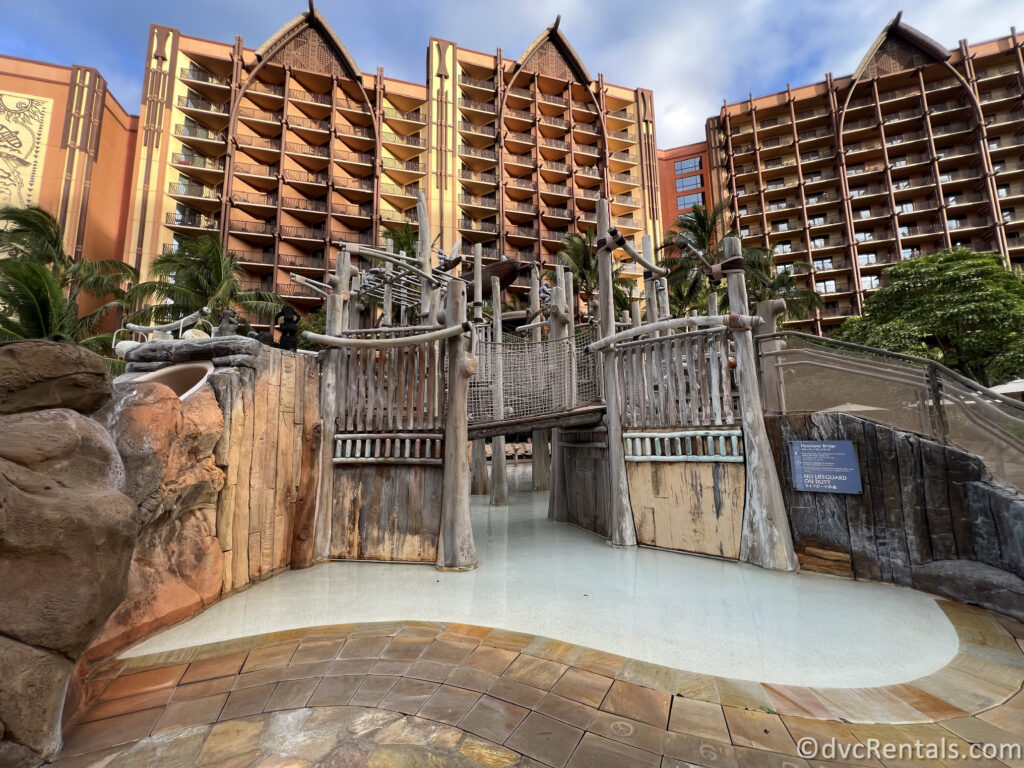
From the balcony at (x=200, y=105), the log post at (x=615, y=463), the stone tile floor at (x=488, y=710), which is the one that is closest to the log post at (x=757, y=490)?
the log post at (x=615, y=463)

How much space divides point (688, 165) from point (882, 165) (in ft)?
37.2

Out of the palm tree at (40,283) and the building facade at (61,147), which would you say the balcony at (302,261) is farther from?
the palm tree at (40,283)

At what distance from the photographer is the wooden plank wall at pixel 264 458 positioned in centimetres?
398

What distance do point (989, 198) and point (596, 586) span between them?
35847 millimetres

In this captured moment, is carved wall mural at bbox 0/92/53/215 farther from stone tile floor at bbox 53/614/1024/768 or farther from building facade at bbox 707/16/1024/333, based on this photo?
building facade at bbox 707/16/1024/333

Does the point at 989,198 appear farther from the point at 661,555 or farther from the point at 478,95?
the point at 661,555

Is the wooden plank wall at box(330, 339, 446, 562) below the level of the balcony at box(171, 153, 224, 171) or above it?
below

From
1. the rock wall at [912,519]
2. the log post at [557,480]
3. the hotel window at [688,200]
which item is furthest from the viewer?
the hotel window at [688,200]

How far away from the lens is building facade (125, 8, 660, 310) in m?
21.7

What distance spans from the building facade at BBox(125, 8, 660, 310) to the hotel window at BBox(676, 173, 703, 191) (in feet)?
14.0

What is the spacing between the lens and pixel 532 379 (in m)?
7.42

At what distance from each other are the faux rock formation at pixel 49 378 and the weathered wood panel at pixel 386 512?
2868 millimetres

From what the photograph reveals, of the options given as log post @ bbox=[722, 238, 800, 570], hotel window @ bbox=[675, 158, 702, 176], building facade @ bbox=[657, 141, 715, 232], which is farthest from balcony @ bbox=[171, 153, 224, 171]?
hotel window @ bbox=[675, 158, 702, 176]

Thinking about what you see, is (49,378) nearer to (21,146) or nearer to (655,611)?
(655,611)
